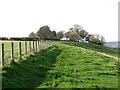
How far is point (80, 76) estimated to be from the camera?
21797mm

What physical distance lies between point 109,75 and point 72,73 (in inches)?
84.5

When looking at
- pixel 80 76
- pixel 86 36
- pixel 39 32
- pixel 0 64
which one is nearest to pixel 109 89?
pixel 80 76

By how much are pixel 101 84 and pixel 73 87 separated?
183 cm

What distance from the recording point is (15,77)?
19.7 meters

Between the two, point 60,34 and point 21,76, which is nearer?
point 21,76

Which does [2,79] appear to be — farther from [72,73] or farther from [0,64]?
[72,73]

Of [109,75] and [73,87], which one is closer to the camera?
[73,87]

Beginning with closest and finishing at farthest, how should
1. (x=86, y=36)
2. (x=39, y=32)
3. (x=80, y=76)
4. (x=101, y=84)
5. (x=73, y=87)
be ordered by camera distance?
(x=73, y=87), (x=101, y=84), (x=80, y=76), (x=39, y=32), (x=86, y=36)

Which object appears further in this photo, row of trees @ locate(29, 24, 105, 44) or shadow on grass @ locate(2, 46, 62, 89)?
row of trees @ locate(29, 24, 105, 44)

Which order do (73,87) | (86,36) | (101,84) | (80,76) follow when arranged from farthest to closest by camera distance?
(86,36) → (80,76) → (101,84) → (73,87)

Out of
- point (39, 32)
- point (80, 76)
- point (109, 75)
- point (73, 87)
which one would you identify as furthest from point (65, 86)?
point (39, 32)

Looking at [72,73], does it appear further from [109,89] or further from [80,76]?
[109,89]

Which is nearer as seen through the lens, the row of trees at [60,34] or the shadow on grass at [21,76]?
the shadow on grass at [21,76]

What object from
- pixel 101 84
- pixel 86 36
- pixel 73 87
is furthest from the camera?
pixel 86 36
